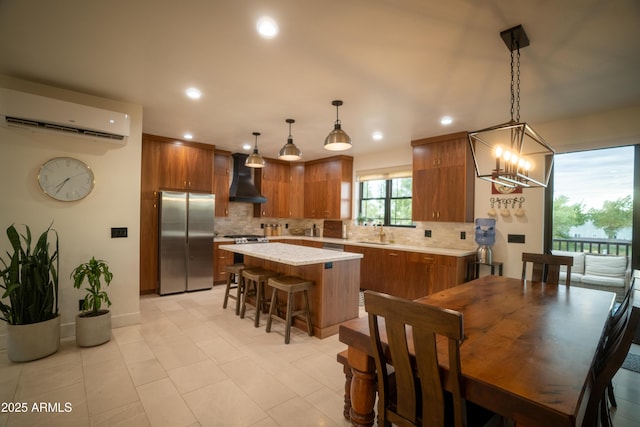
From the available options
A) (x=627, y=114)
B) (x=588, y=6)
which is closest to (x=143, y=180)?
(x=588, y=6)

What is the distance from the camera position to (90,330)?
2816mm

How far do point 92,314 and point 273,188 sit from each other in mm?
4081

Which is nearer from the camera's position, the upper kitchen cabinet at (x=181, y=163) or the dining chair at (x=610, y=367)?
the dining chair at (x=610, y=367)

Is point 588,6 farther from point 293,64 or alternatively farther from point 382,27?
point 293,64

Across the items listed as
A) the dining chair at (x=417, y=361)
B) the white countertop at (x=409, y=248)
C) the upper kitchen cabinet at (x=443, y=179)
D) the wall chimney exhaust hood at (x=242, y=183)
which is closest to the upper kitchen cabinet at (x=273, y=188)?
the wall chimney exhaust hood at (x=242, y=183)

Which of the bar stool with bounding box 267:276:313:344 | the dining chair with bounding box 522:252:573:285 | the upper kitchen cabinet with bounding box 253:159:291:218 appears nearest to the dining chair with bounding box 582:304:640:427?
the dining chair with bounding box 522:252:573:285

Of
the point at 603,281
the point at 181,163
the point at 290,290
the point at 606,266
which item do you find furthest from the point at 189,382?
the point at 606,266

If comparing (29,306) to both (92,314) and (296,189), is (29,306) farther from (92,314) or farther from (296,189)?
(296,189)

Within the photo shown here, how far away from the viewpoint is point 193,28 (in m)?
1.96

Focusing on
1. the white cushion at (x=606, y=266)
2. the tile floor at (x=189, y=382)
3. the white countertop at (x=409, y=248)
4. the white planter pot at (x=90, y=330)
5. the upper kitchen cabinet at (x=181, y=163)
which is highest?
the upper kitchen cabinet at (x=181, y=163)

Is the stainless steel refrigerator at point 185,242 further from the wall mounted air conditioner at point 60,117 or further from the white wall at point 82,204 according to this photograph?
the wall mounted air conditioner at point 60,117

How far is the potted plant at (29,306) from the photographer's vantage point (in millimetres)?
2477

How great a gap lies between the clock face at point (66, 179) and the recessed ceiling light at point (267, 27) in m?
2.49

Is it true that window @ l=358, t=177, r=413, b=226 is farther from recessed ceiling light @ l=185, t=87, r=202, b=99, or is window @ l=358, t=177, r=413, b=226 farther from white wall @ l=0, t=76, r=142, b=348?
white wall @ l=0, t=76, r=142, b=348
